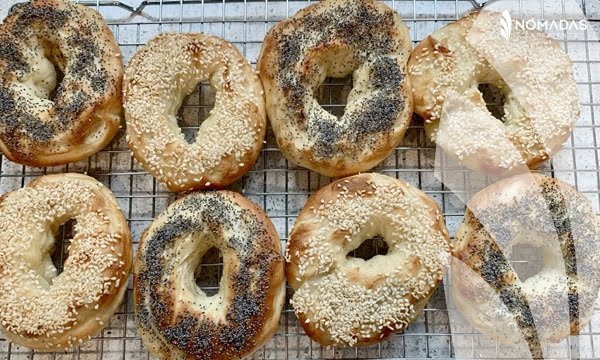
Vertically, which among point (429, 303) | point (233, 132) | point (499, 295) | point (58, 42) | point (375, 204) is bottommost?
point (429, 303)

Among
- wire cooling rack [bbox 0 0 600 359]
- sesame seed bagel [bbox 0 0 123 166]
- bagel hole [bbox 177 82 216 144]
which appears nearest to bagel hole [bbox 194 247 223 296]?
wire cooling rack [bbox 0 0 600 359]

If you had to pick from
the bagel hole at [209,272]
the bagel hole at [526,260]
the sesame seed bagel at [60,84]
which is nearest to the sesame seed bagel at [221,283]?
the bagel hole at [209,272]

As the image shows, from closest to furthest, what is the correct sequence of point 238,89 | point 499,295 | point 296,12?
point 499,295 < point 238,89 < point 296,12

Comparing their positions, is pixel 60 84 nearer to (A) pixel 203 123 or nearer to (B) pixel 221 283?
(A) pixel 203 123

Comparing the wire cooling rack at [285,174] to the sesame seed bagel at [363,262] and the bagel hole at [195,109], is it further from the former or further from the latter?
the sesame seed bagel at [363,262]

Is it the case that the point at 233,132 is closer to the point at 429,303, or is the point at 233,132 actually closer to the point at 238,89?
the point at 238,89

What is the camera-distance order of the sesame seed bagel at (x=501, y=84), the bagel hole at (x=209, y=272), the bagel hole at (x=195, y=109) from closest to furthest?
1. the sesame seed bagel at (x=501, y=84)
2. the bagel hole at (x=209, y=272)
3. the bagel hole at (x=195, y=109)

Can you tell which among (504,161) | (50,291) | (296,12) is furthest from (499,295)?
(50,291)
